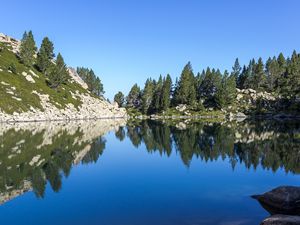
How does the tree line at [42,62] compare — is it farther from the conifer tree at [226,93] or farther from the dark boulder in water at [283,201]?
the dark boulder in water at [283,201]

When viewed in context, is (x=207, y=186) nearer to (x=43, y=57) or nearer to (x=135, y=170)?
(x=135, y=170)

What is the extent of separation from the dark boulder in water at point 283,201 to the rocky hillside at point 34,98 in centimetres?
10362

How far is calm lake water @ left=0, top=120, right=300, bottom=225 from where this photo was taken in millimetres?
20578

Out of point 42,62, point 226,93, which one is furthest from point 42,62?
point 226,93

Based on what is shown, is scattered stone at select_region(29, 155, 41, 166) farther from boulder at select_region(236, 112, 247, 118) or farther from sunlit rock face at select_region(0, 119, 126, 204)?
boulder at select_region(236, 112, 247, 118)

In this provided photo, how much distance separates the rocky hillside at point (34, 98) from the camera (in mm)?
118438

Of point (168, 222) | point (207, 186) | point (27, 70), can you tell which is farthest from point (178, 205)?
point (27, 70)

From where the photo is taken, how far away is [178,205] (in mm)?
22781

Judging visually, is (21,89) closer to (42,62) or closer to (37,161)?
(42,62)

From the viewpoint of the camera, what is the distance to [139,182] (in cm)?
3089

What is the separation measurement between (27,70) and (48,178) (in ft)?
442

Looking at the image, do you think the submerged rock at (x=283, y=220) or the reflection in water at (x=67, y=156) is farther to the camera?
the reflection in water at (x=67, y=156)

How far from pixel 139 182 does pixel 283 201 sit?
13.6 m

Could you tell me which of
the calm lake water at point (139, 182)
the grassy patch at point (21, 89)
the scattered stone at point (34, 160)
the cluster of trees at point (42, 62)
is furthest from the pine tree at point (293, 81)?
the scattered stone at point (34, 160)
